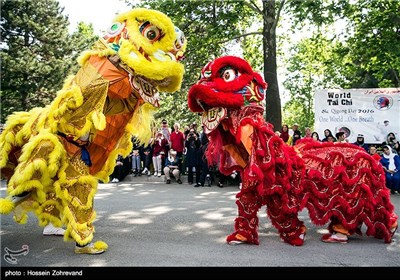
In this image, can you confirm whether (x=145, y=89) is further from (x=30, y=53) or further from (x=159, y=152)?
(x=30, y=53)

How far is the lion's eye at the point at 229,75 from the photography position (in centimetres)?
468

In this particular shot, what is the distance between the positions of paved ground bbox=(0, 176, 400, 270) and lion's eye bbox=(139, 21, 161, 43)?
2.29 m

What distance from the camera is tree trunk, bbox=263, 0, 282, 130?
474 inches

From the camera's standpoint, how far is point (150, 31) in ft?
14.2

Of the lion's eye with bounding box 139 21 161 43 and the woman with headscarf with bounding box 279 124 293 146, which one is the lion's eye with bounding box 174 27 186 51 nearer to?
the lion's eye with bounding box 139 21 161 43

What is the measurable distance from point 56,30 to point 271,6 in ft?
57.3

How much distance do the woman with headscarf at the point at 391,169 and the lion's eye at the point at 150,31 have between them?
7666 millimetres

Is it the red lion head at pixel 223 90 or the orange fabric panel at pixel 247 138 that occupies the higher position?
the red lion head at pixel 223 90

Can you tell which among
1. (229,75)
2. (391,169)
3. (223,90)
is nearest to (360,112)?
(391,169)

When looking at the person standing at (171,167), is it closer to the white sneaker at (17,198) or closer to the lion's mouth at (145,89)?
the lion's mouth at (145,89)

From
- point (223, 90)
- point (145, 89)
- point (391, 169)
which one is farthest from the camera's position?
point (391, 169)

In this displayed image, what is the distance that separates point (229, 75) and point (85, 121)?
1.69 meters

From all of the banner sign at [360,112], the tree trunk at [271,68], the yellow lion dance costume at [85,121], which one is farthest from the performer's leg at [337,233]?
the tree trunk at [271,68]

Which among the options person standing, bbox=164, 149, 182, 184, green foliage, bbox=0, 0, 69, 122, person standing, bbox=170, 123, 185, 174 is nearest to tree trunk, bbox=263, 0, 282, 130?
person standing, bbox=170, 123, 185, 174
